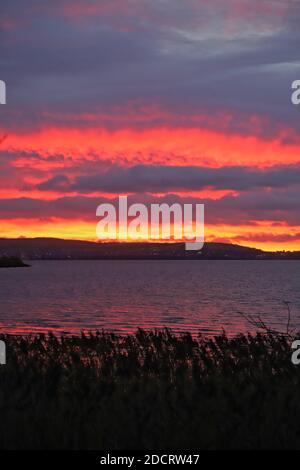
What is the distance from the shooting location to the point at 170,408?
1352cm

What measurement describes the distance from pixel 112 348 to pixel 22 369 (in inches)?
226

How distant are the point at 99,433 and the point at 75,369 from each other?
4.17 m

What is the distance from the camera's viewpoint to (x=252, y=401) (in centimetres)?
1391

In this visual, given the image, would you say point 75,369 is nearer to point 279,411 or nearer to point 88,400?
point 88,400

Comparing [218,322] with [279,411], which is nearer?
[279,411]

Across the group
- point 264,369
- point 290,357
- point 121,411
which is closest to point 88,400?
point 121,411
